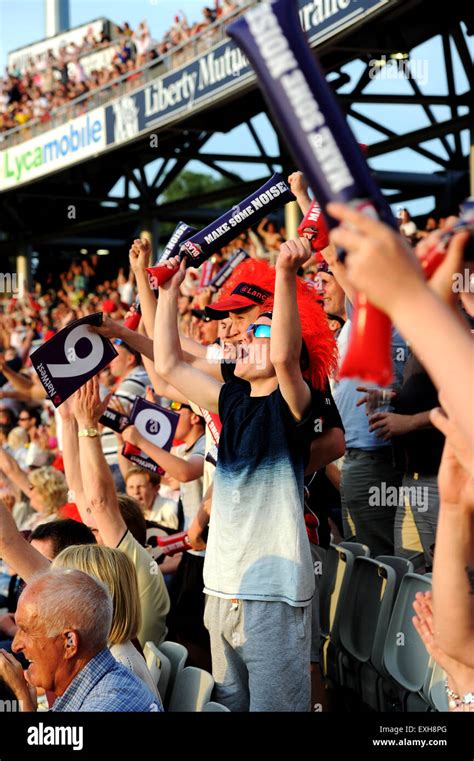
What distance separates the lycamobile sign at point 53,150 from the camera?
14.9m

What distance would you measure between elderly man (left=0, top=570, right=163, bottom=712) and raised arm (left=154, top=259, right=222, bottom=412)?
0.96 metres

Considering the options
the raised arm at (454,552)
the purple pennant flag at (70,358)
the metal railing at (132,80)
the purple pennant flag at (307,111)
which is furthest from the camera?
the metal railing at (132,80)

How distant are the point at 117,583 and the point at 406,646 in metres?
1.27

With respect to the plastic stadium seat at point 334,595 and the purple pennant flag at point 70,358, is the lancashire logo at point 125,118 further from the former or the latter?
the purple pennant flag at point 70,358

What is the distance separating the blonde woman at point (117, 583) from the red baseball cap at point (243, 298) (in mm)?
1051

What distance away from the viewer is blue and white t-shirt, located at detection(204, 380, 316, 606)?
10.8ft

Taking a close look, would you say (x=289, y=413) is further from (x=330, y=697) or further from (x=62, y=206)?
(x=62, y=206)

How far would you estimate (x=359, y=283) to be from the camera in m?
1.47

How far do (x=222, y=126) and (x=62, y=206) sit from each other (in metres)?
9.20

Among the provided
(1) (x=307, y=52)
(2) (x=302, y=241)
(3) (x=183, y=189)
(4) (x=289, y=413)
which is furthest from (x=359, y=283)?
(3) (x=183, y=189)

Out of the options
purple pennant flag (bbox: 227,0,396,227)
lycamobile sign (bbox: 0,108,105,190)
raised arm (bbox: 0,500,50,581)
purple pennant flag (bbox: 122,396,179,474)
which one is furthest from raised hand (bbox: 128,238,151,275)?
lycamobile sign (bbox: 0,108,105,190)

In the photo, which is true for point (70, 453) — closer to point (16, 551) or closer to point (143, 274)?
point (143, 274)

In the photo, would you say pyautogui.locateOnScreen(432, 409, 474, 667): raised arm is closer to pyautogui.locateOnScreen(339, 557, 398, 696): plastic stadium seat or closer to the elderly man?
the elderly man

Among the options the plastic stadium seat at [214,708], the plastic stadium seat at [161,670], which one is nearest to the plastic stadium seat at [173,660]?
the plastic stadium seat at [161,670]
